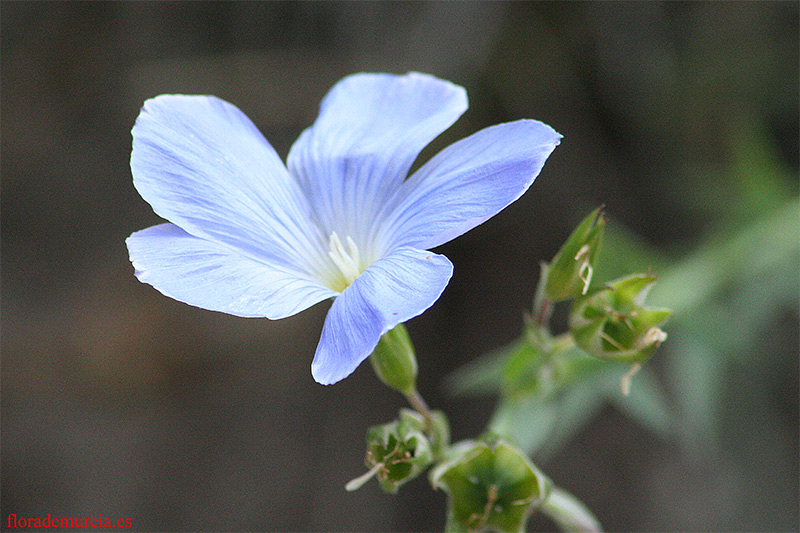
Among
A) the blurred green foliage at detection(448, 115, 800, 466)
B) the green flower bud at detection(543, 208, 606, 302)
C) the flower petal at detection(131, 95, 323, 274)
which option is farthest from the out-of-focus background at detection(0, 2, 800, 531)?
the flower petal at detection(131, 95, 323, 274)

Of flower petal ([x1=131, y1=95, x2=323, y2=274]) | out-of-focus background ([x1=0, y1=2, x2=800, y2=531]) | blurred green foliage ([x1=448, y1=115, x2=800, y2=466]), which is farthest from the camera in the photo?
out-of-focus background ([x1=0, y1=2, x2=800, y2=531])

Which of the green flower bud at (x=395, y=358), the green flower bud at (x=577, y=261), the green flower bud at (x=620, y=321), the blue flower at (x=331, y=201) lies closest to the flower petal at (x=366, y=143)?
the blue flower at (x=331, y=201)

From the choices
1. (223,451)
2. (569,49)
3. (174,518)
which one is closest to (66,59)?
(223,451)

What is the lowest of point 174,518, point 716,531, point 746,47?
point 174,518

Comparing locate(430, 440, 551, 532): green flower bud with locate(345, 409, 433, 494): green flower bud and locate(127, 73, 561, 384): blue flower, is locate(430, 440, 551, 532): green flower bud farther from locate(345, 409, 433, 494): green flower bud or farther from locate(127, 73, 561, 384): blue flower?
locate(127, 73, 561, 384): blue flower

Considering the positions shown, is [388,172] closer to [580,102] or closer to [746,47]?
[580,102]

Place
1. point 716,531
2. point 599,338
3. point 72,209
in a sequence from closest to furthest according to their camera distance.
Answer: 1. point 599,338
2. point 716,531
3. point 72,209

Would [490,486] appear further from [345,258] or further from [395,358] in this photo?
[345,258]
